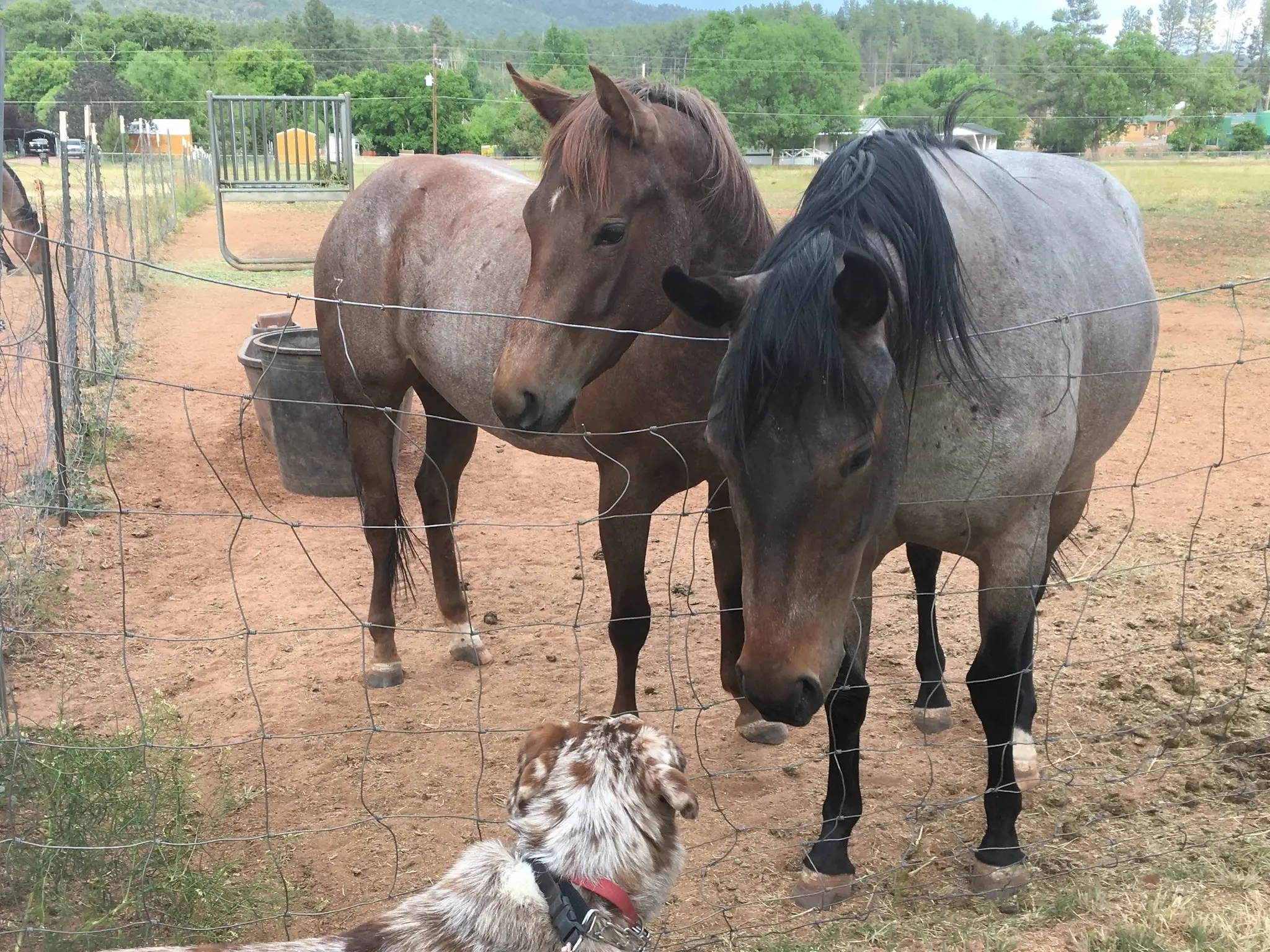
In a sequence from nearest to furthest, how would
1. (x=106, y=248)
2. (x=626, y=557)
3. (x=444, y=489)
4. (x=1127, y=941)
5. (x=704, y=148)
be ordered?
(x=1127, y=941), (x=704, y=148), (x=626, y=557), (x=444, y=489), (x=106, y=248)

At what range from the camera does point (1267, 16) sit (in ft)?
271

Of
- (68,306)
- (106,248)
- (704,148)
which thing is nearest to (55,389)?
(68,306)

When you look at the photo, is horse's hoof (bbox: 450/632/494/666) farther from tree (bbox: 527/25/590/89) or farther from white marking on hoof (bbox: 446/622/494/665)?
tree (bbox: 527/25/590/89)

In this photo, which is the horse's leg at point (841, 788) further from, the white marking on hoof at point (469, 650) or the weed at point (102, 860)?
the white marking on hoof at point (469, 650)

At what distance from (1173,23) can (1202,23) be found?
8322 mm

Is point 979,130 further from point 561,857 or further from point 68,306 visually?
point 561,857

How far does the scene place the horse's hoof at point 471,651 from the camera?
14.4ft

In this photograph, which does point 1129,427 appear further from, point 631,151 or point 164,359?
point 164,359

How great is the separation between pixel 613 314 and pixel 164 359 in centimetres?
779

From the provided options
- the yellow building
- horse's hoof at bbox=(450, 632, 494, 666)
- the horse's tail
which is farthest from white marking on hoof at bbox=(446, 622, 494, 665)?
the horse's tail

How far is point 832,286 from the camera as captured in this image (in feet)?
6.83

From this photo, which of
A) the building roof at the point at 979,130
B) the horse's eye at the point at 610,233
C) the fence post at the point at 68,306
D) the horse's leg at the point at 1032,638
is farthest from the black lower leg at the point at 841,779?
the building roof at the point at 979,130

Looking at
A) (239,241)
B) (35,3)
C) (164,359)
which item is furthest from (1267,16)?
(35,3)

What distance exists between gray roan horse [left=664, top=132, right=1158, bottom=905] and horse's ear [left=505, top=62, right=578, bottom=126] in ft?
3.92
